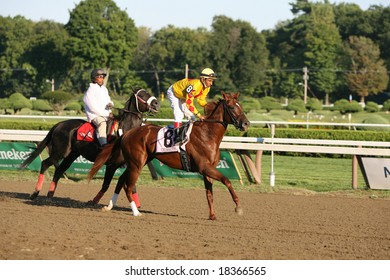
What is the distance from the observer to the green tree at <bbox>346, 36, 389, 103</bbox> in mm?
68750

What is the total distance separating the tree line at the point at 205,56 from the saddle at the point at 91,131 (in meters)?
48.2

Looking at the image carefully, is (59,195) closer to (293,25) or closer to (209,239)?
(209,239)

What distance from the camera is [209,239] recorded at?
7582 mm

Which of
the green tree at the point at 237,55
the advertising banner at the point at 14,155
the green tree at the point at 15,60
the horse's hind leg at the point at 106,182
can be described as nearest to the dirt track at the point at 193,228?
the horse's hind leg at the point at 106,182

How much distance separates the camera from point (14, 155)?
1501 cm

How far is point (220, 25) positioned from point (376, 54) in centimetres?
1630

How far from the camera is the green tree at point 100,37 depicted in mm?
66000

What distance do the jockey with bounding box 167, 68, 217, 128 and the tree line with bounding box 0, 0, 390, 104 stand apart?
4898 centimetres

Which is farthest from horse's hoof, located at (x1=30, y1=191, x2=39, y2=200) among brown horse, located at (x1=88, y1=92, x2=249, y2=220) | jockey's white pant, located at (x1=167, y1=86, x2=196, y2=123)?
jockey's white pant, located at (x1=167, y1=86, x2=196, y2=123)

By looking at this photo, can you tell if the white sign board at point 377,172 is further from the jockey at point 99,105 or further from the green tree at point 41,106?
the green tree at point 41,106

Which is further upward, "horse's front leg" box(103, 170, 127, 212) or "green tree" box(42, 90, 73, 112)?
"horse's front leg" box(103, 170, 127, 212)

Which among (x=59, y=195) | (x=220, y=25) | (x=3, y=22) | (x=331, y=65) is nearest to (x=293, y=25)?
(x=331, y=65)

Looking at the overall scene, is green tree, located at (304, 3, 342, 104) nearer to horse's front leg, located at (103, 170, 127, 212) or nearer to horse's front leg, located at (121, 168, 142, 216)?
horse's front leg, located at (103, 170, 127, 212)

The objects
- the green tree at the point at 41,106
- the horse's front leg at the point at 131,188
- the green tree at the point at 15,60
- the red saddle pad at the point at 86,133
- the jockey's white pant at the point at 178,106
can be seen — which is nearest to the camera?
the horse's front leg at the point at 131,188
